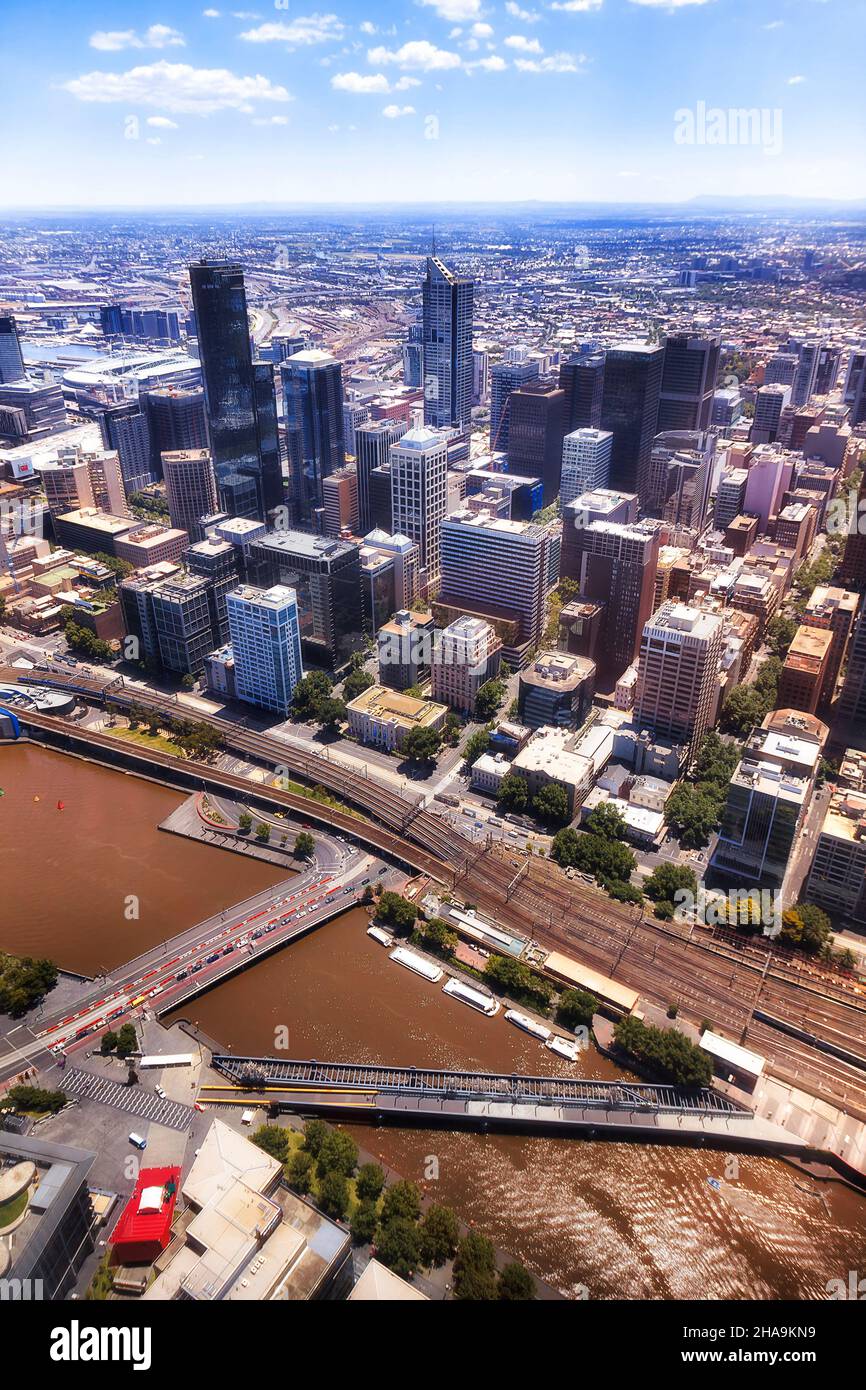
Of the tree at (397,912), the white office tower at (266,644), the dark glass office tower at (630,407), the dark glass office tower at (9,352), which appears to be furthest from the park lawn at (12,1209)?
the dark glass office tower at (9,352)

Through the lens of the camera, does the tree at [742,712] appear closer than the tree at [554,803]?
No

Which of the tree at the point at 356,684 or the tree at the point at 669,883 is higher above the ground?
the tree at the point at 356,684

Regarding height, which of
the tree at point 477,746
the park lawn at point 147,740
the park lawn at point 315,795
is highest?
the tree at point 477,746

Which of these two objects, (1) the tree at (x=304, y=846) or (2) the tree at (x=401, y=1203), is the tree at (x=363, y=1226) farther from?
(1) the tree at (x=304, y=846)

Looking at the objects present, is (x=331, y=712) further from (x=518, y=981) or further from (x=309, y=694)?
(x=518, y=981)

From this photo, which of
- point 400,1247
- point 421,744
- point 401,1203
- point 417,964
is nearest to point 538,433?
point 421,744

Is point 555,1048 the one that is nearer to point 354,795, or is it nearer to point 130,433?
point 354,795

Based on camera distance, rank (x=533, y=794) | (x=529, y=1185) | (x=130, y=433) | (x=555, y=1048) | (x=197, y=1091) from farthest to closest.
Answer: (x=130, y=433), (x=533, y=794), (x=555, y=1048), (x=197, y=1091), (x=529, y=1185)
